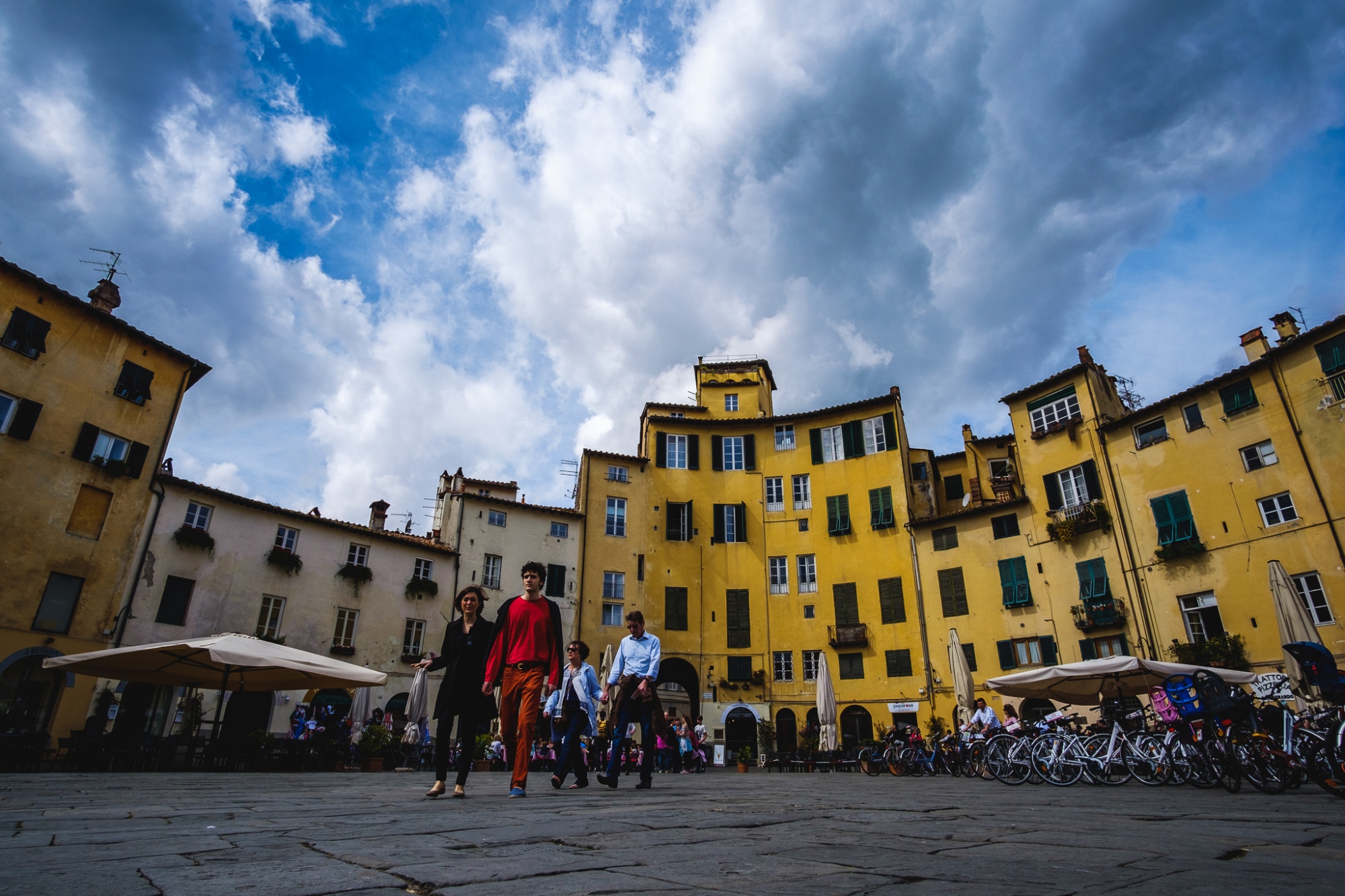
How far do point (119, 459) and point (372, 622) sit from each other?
10.8 m

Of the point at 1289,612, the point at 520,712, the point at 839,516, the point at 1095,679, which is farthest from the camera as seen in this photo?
the point at 839,516

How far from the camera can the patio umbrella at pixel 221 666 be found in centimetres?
1278

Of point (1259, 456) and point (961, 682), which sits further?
point (961, 682)

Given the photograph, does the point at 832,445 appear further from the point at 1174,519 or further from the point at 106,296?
the point at 106,296

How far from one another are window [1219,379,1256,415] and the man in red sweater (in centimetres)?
2643

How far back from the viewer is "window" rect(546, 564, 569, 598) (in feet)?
113

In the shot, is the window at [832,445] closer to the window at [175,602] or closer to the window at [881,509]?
the window at [881,509]

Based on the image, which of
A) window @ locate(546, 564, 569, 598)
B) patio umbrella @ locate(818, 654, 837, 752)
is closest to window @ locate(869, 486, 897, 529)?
patio umbrella @ locate(818, 654, 837, 752)

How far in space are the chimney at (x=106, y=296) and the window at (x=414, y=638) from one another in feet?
52.6

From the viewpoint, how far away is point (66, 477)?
22.7 metres

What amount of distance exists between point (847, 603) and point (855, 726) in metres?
5.38

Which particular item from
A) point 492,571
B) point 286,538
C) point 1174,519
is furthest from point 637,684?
point 492,571

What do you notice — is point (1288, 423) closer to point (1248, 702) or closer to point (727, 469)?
point (1248, 702)

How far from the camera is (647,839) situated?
3.47m
